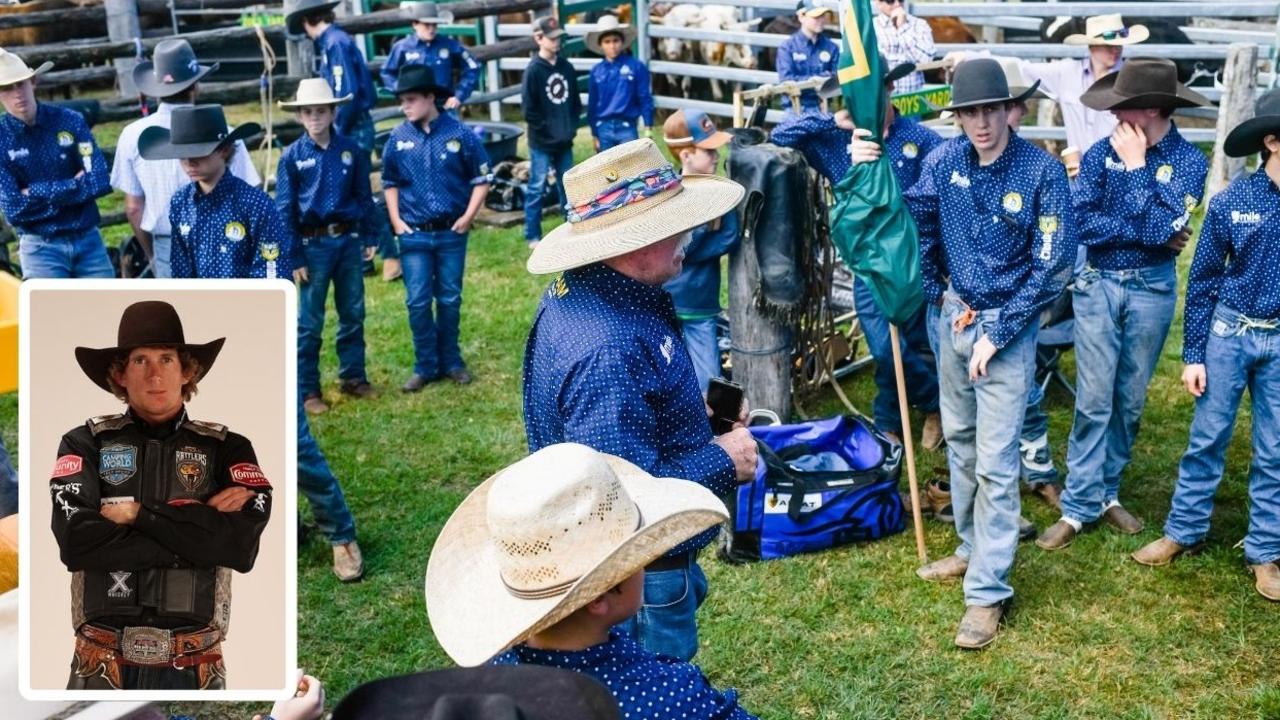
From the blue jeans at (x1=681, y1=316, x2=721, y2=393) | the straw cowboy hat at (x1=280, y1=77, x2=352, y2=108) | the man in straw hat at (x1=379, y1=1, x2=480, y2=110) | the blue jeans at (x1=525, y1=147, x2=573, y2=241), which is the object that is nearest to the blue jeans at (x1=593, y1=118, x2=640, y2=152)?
the blue jeans at (x1=525, y1=147, x2=573, y2=241)

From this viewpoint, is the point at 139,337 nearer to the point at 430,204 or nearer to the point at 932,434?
the point at 932,434

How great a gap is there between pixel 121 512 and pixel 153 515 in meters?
0.05

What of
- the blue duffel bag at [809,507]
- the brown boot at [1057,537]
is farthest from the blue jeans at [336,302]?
the brown boot at [1057,537]

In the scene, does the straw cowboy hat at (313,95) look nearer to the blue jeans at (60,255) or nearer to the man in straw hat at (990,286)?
the blue jeans at (60,255)

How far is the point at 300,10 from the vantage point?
11.2 meters

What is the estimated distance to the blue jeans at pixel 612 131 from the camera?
40.7 ft

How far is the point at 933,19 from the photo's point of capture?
1683cm

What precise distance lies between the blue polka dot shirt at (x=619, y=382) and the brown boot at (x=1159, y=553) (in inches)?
116

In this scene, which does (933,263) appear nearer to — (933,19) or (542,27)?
(542,27)

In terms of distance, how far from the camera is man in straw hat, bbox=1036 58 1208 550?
18.4 ft

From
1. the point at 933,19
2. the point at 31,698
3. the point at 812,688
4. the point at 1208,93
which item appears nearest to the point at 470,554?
the point at 31,698

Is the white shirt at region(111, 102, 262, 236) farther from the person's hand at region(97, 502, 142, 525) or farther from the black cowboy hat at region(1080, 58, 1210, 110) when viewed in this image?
the person's hand at region(97, 502, 142, 525)

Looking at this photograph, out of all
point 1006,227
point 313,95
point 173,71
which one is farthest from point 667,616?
point 173,71

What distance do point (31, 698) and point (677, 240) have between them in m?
2.09
